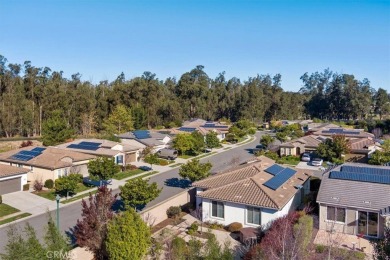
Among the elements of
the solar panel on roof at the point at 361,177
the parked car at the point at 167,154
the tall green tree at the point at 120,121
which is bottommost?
the parked car at the point at 167,154

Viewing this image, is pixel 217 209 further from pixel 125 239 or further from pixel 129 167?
pixel 129 167

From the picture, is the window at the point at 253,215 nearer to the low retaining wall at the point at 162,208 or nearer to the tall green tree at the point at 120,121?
the low retaining wall at the point at 162,208

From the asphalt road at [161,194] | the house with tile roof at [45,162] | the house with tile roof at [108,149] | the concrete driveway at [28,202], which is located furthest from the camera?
the house with tile roof at [108,149]

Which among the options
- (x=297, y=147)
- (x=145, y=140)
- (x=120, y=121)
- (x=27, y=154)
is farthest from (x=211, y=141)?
(x=27, y=154)

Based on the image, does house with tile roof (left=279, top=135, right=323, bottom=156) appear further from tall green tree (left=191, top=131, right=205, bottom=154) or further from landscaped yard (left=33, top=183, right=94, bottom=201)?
landscaped yard (left=33, top=183, right=94, bottom=201)

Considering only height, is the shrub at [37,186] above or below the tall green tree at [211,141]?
below

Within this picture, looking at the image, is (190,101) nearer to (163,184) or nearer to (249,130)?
(249,130)

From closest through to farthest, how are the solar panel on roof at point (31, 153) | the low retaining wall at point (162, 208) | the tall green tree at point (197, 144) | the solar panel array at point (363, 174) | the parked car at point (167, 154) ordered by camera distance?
the low retaining wall at point (162, 208) → the solar panel array at point (363, 174) → the solar panel on roof at point (31, 153) → the parked car at point (167, 154) → the tall green tree at point (197, 144)

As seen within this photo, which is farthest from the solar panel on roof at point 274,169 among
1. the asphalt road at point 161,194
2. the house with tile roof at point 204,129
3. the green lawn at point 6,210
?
the house with tile roof at point 204,129
